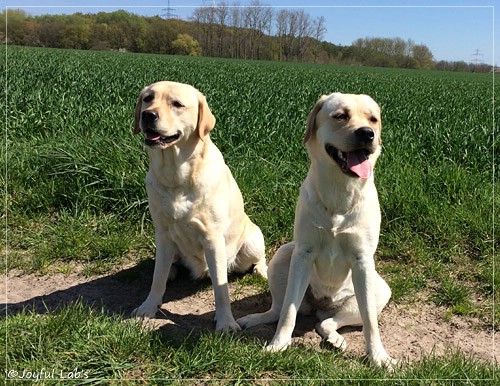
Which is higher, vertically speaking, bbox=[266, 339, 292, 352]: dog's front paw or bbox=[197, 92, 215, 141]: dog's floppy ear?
bbox=[197, 92, 215, 141]: dog's floppy ear

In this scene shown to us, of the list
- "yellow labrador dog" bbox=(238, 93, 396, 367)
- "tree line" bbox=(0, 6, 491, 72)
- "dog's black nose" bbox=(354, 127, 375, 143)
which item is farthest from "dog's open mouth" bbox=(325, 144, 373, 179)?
"tree line" bbox=(0, 6, 491, 72)

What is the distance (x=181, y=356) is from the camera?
2838 millimetres

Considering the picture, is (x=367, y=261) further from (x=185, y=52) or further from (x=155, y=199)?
(x=185, y=52)

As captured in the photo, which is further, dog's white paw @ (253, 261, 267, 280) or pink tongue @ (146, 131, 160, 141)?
dog's white paw @ (253, 261, 267, 280)

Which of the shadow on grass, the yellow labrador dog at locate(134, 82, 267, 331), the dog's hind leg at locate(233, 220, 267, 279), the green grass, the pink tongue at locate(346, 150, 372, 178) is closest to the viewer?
the green grass

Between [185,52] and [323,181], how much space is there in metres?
49.4

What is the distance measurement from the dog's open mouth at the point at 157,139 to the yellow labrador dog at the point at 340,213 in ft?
3.06

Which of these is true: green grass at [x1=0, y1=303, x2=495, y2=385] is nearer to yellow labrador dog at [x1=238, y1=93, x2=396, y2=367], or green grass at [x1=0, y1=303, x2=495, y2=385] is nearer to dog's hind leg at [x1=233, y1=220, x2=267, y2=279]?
yellow labrador dog at [x1=238, y1=93, x2=396, y2=367]

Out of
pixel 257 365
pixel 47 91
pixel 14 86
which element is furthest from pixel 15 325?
pixel 14 86

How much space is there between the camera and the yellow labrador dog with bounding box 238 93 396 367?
2883mm

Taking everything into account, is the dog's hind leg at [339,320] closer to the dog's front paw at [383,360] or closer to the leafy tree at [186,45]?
the dog's front paw at [383,360]

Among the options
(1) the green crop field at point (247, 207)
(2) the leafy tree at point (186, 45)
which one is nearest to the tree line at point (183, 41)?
(2) the leafy tree at point (186, 45)

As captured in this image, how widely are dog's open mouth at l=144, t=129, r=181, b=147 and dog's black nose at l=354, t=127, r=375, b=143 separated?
1.26 m

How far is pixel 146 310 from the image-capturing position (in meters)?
3.60
